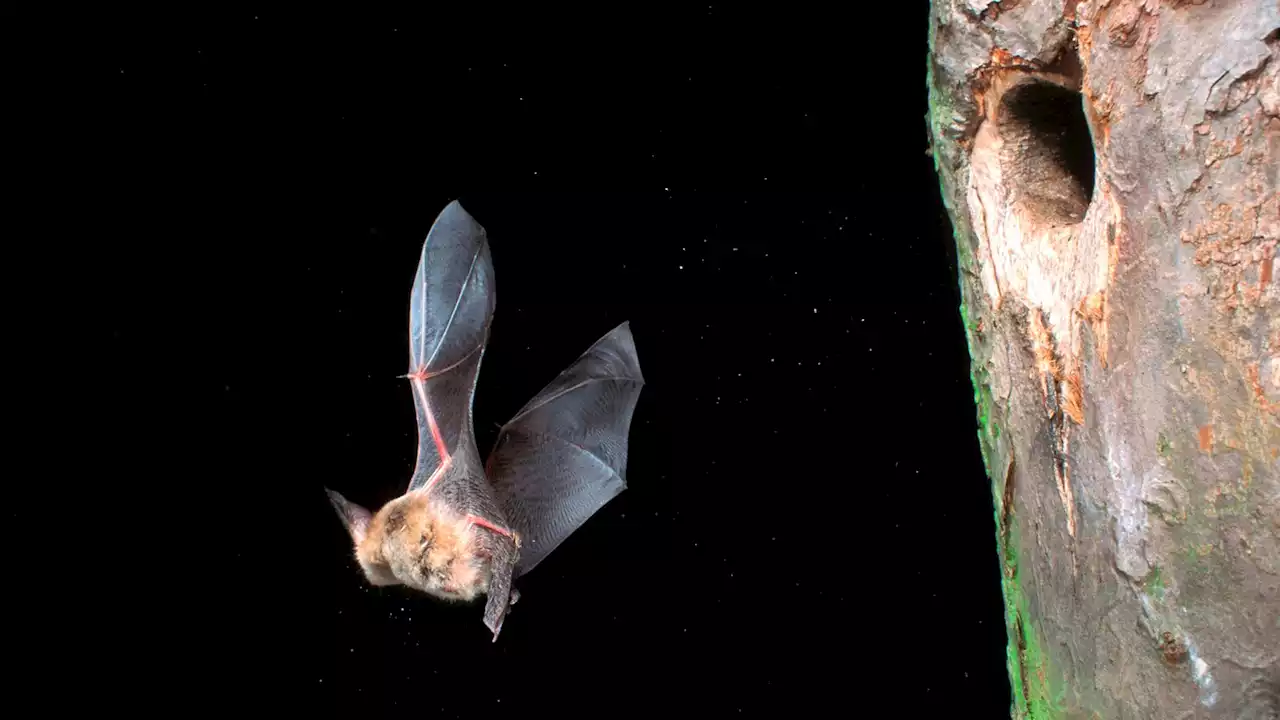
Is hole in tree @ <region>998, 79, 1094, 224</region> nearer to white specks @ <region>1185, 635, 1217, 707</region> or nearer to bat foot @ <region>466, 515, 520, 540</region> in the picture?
white specks @ <region>1185, 635, 1217, 707</region>

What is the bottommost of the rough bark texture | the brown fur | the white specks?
the brown fur

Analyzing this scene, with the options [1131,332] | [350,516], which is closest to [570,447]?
[350,516]

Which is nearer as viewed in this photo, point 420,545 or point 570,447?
point 420,545

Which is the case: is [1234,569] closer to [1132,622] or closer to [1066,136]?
[1132,622]

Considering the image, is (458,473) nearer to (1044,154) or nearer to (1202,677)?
(1044,154)

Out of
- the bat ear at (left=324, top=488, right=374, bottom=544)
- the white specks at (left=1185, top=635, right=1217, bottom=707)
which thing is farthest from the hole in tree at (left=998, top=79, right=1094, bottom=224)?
the bat ear at (left=324, top=488, right=374, bottom=544)

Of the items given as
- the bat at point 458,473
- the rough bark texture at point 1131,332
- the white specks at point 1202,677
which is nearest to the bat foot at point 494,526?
the bat at point 458,473

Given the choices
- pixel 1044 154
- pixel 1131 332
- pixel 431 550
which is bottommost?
pixel 431 550

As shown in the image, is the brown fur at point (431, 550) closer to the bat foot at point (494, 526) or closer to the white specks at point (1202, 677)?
the bat foot at point (494, 526)
